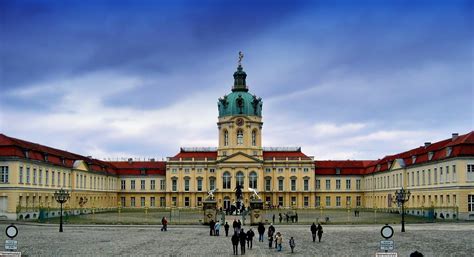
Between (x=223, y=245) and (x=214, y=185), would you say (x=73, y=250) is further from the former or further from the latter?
(x=214, y=185)

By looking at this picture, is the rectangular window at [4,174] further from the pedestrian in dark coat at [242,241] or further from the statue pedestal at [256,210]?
the pedestrian in dark coat at [242,241]

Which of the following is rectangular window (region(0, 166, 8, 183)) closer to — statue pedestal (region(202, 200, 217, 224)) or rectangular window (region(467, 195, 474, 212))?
statue pedestal (region(202, 200, 217, 224))

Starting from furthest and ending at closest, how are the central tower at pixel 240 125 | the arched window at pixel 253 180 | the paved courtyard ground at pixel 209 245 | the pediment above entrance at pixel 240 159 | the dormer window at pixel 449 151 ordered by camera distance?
the central tower at pixel 240 125 → the arched window at pixel 253 180 → the pediment above entrance at pixel 240 159 → the dormer window at pixel 449 151 → the paved courtyard ground at pixel 209 245

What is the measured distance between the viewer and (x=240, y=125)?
131000 mm

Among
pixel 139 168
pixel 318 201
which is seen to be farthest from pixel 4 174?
pixel 318 201

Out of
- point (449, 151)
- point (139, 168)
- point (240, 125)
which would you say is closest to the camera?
point (449, 151)

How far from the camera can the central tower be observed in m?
131

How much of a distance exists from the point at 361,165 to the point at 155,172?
42.0 meters

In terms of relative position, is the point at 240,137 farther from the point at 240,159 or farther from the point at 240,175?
the point at 240,175

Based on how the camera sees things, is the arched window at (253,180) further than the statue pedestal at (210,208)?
Yes

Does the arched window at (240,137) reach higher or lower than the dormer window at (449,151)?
higher

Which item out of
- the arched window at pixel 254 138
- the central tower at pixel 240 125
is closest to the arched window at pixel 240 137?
the central tower at pixel 240 125

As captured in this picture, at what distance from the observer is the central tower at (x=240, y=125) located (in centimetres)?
13088

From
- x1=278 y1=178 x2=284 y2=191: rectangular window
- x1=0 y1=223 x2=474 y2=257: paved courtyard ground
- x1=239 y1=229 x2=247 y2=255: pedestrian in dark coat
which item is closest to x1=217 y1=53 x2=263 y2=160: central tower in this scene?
x1=278 y1=178 x2=284 y2=191: rectangular window
